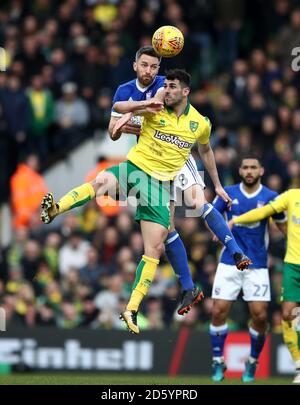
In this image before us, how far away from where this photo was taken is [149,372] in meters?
20.9

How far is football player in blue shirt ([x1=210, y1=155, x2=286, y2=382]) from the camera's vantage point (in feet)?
56.3

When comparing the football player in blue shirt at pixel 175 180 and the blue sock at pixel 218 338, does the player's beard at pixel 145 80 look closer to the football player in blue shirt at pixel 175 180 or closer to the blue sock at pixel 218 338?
the football player in blue shirt at pixel 175 180

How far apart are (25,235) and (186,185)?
7251 mm

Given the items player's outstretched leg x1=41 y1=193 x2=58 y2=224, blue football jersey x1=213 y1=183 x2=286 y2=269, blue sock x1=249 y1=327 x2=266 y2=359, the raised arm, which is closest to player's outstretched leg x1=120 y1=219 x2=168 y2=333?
player's outstretched leg x1=41 y1=193 x2=58 y2=224

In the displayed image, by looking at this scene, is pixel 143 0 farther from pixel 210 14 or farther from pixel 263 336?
pixel 263 336

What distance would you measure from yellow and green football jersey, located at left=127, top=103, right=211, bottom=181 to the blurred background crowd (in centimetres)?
558

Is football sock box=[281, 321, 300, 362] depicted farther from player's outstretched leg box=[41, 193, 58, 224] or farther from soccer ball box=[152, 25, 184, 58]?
soccer ball box=[152, 25, 184, 58]

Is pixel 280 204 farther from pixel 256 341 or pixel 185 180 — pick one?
pixel 256 341

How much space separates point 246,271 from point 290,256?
71 cm

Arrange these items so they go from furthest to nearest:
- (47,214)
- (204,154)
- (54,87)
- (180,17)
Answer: (180,17)
(54,87)
(204,154)
(47,214)

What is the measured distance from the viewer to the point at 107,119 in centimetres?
2370

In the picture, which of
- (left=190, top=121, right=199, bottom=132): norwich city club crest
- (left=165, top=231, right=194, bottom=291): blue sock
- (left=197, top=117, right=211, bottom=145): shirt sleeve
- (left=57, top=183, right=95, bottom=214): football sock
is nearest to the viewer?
(left=57, top=183, right=95, bottom=214): football sock

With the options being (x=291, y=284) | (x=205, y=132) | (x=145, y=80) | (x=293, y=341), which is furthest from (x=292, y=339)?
(x=145, y=80)

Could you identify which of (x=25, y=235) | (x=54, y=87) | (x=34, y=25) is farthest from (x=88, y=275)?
(x=34, y=25)
